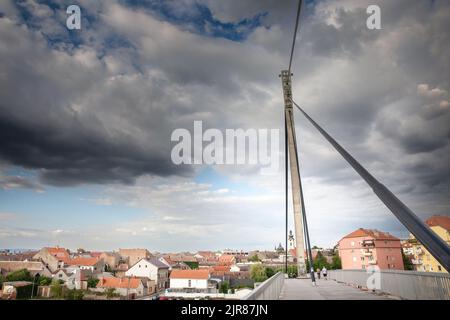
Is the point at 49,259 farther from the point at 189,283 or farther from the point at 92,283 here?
the point at 189,283

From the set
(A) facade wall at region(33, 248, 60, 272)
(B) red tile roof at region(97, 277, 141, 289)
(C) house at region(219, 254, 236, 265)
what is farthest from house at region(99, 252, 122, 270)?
(C) house at region(219, 254, 236, 265)

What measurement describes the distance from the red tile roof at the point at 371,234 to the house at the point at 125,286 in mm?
40772

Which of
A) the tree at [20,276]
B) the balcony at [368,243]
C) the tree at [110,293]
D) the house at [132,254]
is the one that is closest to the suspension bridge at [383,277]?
the tree at [110,293]

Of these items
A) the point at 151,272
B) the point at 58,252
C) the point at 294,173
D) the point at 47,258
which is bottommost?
the point at 151,272

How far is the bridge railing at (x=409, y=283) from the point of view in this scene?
5.51 meters

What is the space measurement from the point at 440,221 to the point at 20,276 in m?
66.1

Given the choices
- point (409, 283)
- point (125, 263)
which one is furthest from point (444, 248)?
point (125, 263)

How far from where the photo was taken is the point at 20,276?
4103 centimetres

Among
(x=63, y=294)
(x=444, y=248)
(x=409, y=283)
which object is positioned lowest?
(x=63, y=294)

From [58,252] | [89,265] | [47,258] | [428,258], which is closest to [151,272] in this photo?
[89,265]

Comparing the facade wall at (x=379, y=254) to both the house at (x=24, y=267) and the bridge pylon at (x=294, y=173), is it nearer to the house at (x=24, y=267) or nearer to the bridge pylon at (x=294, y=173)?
the bridge pylon at (x=294, y=173)

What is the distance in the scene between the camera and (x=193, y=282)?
3662 cm
